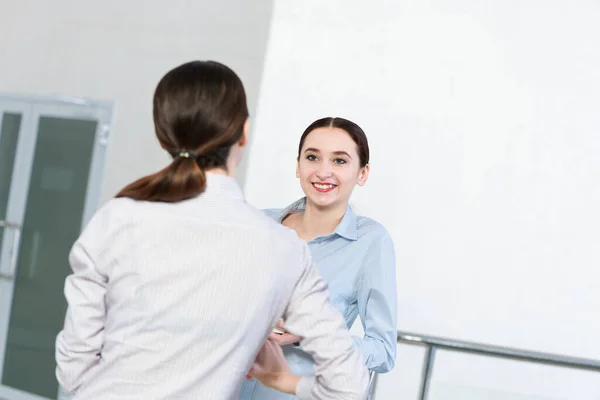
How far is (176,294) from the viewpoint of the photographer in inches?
48.3

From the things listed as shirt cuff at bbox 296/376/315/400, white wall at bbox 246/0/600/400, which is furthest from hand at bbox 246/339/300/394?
white wall at bbox 246/0/600/400

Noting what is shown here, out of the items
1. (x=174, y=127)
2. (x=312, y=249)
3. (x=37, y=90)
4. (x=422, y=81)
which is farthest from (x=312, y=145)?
(x=37, y=90)

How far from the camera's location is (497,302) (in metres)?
3.53

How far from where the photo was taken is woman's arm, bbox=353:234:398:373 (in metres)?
1.84

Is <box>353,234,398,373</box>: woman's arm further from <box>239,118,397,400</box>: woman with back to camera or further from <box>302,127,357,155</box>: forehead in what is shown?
<box>302,127,357,155</box>: forehead

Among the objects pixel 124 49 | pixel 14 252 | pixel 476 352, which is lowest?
pixel 14 252

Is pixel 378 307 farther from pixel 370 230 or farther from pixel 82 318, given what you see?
pixel 82 318

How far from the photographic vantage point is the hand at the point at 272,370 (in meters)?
1.40

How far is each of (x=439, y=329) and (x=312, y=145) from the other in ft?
6.00

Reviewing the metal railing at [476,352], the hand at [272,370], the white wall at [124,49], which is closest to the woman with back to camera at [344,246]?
the hand at [272,370]

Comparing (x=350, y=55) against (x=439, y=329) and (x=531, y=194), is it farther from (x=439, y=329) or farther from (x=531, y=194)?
(x=439, y=329)

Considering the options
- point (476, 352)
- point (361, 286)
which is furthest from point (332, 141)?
point (476, 352)

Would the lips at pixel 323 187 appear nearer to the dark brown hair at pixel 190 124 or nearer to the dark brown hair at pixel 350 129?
the dark brown hair at pixel 350 129

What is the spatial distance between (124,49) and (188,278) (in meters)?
4.27
